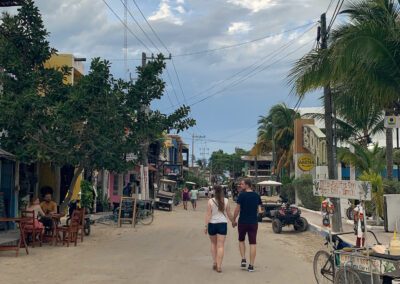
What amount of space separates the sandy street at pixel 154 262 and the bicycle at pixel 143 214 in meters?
5.25

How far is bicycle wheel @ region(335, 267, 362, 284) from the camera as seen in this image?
Answer: 660 centimetres

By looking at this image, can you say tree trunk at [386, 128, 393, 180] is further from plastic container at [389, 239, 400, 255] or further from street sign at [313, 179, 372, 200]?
plastic container at [389, 239, 400, 255]

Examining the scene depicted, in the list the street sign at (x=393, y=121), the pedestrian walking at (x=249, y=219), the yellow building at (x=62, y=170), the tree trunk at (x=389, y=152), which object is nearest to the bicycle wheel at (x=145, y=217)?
the yellow building at (x=62, y=170)

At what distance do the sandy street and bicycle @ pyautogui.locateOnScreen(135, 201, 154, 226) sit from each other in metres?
5.25

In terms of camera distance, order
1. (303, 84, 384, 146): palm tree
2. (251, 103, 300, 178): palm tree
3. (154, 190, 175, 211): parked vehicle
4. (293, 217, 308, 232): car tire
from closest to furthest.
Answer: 1. (303, 84, 384, 146): palm tree
2. (293, 217, 308, 232): car tire
3. (154, 190, 175, 211): parked vehicle
4. (251, 103, 300, 178): palm tree

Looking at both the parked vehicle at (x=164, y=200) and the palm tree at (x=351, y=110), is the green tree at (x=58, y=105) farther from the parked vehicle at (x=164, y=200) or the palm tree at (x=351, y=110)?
the parked vehicle at (x=164, y=200)

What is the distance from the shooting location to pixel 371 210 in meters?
19.8

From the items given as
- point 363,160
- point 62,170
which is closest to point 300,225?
point 363,160

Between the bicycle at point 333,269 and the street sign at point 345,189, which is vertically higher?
the street sign at point 345,189

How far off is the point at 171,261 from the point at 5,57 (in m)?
7.72

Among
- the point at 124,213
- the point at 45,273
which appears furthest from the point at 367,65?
the point at 124,213

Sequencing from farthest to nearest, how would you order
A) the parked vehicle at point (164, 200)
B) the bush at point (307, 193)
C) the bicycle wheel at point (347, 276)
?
the parked vehicle at point (164, 200) < the bush at point (307, 193) < the bicycle wheel at point (347, 276)

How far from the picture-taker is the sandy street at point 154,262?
28.9 feet

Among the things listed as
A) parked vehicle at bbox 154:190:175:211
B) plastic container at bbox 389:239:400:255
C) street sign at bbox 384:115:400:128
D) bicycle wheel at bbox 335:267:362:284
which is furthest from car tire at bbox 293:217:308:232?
parked vehicle at bbox 154:190:175:211
